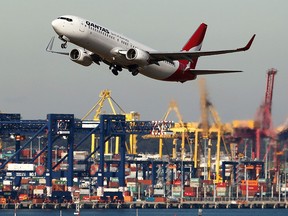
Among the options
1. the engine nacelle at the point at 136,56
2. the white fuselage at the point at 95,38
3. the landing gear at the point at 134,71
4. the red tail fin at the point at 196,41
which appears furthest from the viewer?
the red tail fin at the point at 196,41

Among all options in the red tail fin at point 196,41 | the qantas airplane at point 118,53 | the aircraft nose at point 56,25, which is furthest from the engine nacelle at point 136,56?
the red tail fin at point 196,41

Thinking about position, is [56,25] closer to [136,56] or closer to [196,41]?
[136,56]

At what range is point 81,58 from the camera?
3878 inches

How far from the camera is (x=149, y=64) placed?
101 m

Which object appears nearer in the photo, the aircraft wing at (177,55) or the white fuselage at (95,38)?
the white fuselage at (95,38)

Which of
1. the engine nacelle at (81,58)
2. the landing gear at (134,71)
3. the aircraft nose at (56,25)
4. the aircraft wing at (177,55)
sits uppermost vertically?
the aircraft nose at (56,25)

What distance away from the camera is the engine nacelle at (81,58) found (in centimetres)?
9856

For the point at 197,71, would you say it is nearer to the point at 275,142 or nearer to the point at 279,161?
the point at 275,142

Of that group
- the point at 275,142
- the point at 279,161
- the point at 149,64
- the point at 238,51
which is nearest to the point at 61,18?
the point at 149,64

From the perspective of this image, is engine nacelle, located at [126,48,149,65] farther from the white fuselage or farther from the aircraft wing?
the aircraft wing

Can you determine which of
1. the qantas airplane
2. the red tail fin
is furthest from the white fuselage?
the red tail fin

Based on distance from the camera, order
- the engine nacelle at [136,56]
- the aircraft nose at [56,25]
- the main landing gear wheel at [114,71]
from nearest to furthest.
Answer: the aircraft nose at [56,25] → the engine nacelle at [136,56] → the main landing gear wheel at [114,71]

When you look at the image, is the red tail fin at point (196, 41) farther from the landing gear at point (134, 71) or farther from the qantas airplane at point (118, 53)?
the landing gear at point (134, 71)

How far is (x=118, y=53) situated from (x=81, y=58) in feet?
12.4
